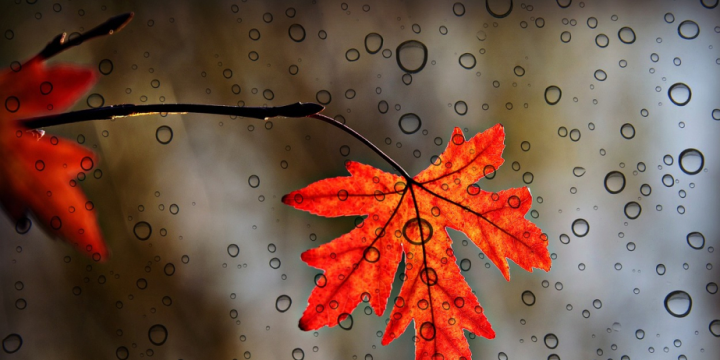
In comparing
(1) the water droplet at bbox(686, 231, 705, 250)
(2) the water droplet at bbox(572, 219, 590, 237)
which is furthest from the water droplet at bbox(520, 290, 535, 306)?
(1) the water droplet at bbox(686, 231, 705, 250)

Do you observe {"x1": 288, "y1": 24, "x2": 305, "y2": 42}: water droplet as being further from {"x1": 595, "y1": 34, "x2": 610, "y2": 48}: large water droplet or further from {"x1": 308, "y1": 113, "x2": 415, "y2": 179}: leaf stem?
{"x1": 595, "y1": 34, "x2": 610, "y2": 48}: large water droplet

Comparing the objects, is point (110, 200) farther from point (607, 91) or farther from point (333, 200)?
point (607, 91)

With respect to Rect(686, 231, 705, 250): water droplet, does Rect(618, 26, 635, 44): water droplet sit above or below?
above

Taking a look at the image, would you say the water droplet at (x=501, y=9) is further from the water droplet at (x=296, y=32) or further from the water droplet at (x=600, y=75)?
the water droplet at (x=296, y=32)

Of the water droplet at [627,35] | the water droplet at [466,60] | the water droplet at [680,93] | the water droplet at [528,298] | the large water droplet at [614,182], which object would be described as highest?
the water droplet at [627,35]

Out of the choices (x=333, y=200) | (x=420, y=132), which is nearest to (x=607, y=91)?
(x=420, y=132)

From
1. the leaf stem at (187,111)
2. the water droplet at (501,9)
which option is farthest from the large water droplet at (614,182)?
the leaf stem at (187,111)

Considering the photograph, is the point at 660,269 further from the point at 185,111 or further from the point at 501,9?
the point at 185,111

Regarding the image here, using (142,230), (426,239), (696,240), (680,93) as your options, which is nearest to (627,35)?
(680,93)
